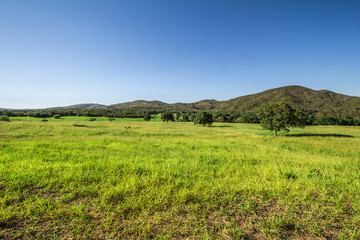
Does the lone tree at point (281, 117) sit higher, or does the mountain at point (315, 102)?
the mountain at point (315, 102)

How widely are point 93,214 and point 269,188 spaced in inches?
177

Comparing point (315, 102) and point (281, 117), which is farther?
point (315, 102)

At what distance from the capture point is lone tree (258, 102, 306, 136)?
3061 cm

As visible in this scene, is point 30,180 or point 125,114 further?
point 125,114

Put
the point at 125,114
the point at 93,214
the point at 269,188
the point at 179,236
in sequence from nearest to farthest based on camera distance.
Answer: the point at 179,236, the point at 93,214, the point at 269,188, the point at 125,114

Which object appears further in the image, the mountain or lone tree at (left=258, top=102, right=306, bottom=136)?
the mountain

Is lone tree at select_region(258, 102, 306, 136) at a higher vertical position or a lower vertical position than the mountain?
lower

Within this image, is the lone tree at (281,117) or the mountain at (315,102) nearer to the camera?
the lone tree at (281,117)

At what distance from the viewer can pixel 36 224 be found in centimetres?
278

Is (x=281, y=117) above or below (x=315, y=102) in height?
below

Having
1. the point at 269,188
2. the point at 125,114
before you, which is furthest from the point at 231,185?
the point at 125,114

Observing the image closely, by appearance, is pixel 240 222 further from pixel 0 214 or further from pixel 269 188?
pixel 0 214

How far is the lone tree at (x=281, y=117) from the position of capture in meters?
30.6

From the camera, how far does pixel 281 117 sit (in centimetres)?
3095
